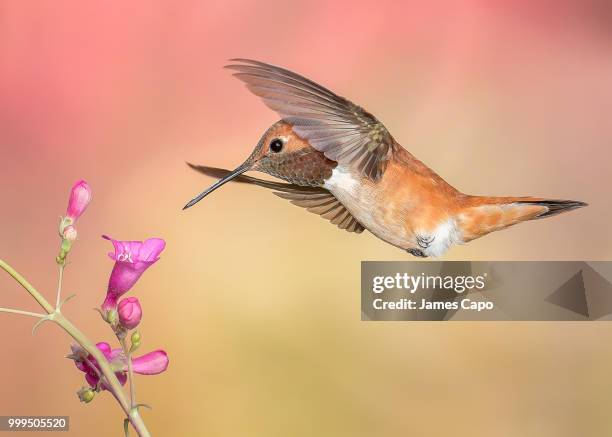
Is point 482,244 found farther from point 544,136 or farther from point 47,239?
point 47,239

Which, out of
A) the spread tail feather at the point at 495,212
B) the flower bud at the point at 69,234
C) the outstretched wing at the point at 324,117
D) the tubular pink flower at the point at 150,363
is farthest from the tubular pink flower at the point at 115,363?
the spread tail feather at the point at 495,212

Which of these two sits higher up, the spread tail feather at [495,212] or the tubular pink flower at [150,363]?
the spread tail feather at [495,212]

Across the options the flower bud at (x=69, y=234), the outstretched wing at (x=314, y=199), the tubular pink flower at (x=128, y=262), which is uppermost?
the outstretched wing at (x=314, y=199)

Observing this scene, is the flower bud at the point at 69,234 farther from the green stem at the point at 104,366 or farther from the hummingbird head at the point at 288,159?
the hummingbird head at the point at 288,159

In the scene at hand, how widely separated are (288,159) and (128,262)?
35cm

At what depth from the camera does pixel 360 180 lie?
3.88 feet

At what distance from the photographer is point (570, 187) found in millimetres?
1549

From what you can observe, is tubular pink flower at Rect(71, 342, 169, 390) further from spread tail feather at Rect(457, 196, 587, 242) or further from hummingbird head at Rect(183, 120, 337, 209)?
spread tail feather at Rect(457, 196, 587, 242)

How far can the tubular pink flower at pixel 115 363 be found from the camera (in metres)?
0.84

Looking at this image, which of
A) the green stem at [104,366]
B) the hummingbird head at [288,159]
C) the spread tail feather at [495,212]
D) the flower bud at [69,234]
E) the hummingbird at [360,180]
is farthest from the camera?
the spread tail feather at [495,212]

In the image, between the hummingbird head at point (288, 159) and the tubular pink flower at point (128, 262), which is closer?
the tubular pink flower at point (128, 262)

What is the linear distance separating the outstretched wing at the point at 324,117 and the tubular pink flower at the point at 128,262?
24 cm

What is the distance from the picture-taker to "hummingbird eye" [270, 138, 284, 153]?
1156 mm

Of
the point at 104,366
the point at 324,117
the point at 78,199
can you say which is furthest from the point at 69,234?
the point at 324,117
